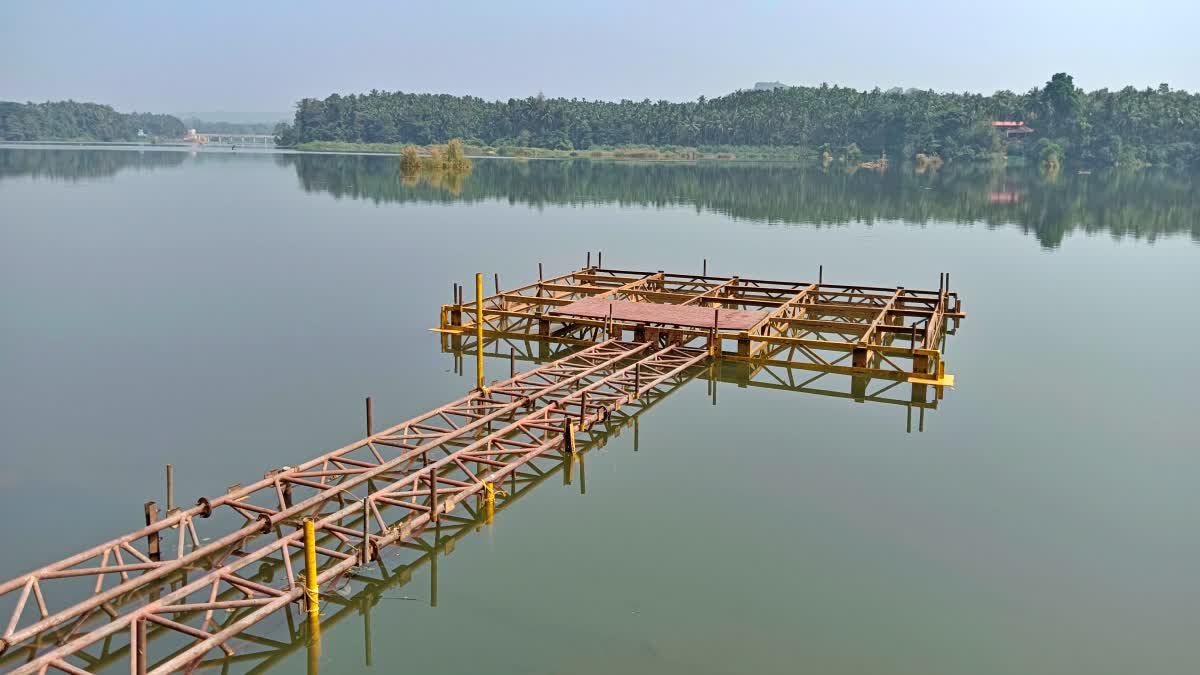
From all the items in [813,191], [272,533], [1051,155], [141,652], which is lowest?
[272,533]

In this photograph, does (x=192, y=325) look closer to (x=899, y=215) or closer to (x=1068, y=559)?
(x=1068, y=559)

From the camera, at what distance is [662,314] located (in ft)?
89.0

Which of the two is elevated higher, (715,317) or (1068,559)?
(715,317)

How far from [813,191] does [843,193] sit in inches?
105

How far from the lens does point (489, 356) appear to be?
2748 centimetres

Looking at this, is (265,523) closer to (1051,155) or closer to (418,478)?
(418,478)

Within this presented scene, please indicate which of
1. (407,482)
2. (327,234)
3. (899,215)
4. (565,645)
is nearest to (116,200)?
(327,234)

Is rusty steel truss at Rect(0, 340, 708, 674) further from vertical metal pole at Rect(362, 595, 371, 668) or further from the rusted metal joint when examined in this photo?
vertical metal pole at Rect(362, 595, 371, 668)

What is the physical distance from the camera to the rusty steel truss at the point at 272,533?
39.2 feet

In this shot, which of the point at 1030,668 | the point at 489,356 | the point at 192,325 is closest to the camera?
the point at 1030,668

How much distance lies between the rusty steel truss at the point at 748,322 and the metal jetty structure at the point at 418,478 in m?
0.07

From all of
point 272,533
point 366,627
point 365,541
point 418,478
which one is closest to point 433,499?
point 418,478

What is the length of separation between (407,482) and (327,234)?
3969 centimetres

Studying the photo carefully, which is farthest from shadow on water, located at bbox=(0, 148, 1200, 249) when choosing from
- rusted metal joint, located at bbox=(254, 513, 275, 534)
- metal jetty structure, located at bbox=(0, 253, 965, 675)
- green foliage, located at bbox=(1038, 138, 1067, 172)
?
rusted metal joint, located at bbox=(254, 513, 275, 534)
